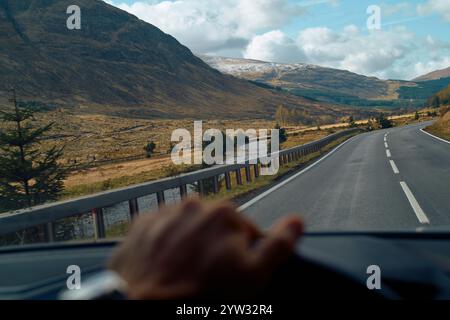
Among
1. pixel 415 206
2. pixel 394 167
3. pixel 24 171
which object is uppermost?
pixel 24 171

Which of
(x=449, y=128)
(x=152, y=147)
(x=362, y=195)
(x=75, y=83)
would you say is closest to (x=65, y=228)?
(x=362, y=195)

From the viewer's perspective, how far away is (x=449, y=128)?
127 feet

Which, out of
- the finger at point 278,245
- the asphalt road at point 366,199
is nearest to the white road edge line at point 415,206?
the asphalt road at point 366,199

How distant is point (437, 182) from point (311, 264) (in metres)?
11.5

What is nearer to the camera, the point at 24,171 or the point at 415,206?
the point at 415,206

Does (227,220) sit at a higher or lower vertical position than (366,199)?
higher

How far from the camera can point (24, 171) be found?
13.8m

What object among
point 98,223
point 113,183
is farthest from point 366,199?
point 113,183

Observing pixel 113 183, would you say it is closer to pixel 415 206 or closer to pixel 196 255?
pixel 415 206

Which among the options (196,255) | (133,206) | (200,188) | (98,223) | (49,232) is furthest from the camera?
(200,188)

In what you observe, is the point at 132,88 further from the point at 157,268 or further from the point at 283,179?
the point at 157,268

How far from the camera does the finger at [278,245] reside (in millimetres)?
1114

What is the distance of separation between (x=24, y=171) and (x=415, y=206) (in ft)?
33.4
